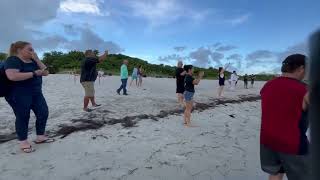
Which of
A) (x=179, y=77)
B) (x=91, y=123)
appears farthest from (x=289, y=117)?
(x=179, y=77)

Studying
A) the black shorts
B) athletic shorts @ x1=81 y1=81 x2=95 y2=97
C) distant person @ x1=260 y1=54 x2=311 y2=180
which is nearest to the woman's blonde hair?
distant person @ x1=260 y1=54 x2=311 y2=180

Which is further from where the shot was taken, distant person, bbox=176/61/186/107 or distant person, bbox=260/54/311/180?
distant person, bbox=176/61/186/107

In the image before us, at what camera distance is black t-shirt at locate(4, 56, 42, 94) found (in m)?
7.50

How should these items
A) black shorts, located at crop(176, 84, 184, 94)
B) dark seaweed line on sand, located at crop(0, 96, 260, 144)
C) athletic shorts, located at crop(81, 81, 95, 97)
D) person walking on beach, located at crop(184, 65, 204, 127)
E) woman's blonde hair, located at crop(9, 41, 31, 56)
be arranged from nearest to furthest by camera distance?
woman's blonde hair, located at crop(9, 41, 31, 56), dark seaweed line on sand, located at crop(0, 96, 260, 144), person walking on beach, located at crop(184, 65, 204, 127), athletic shorts, located at crop(81, 81, 95, 97), black shorts, located at crop(176, 84, 184, 94)

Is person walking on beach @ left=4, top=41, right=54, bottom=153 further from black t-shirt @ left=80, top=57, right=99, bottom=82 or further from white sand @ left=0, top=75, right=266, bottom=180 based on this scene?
black t-shirt @ left=80, top=57, right=99, bottom=82

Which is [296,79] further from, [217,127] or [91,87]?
[91,87]

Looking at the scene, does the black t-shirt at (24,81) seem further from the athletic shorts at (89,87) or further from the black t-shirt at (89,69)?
the athletic shorts at (89,87)

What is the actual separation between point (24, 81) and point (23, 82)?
1.0 inches

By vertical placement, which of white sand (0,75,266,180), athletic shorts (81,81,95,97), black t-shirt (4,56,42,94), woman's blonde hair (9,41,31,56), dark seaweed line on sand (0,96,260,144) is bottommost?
white sand (0,75,266,180)

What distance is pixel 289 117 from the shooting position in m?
4.20

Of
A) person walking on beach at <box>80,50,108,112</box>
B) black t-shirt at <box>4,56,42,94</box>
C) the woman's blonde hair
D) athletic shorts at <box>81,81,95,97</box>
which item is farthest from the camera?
athletic shorts at <box>81,81,95,97</box>

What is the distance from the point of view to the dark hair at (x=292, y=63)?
163 inches

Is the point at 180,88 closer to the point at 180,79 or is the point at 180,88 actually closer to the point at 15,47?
the point at 180,79

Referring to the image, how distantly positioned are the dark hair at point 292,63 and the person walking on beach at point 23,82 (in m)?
4.83
